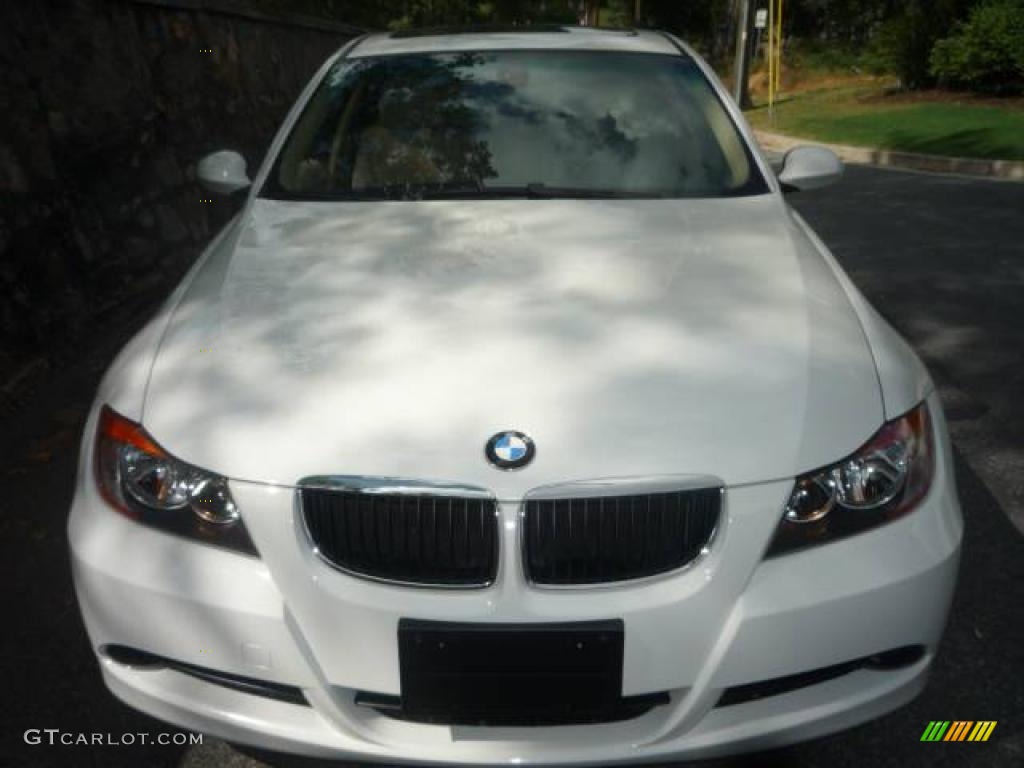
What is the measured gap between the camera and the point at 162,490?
6.24ft

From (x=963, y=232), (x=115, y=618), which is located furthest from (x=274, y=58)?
(x=115, y=618)

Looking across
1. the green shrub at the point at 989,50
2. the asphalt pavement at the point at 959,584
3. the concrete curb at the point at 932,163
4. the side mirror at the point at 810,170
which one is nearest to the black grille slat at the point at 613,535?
the asphalt pavement at the point at 959,584

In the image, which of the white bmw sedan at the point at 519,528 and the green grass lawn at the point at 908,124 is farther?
the green grass lawn at the point at 908,124

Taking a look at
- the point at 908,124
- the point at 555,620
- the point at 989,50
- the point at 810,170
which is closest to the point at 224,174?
the point at 810,170

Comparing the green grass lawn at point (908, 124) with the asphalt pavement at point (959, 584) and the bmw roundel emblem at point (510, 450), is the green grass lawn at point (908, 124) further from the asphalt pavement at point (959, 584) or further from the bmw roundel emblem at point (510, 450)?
the bmw roundel emblem at point (510, 450)

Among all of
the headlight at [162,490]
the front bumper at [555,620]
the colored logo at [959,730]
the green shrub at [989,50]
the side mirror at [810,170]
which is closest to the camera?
the front bumper at [555,620]

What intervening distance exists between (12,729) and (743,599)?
1.78 m

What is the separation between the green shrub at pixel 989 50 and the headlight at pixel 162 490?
21.4m

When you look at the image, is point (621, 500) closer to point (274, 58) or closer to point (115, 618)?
point (115, 618)

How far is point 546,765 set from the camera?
5.71ft

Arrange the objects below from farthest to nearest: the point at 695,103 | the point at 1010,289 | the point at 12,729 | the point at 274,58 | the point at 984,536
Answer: the point at 274,58 < the point at 1010,289 < the point at 695,103 < the point at 984,536 < the point at 12,729

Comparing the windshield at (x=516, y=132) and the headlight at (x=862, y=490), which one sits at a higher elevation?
the windshield at (x=516, y=132)

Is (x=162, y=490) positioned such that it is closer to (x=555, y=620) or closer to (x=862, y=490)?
(x=555, y=620)

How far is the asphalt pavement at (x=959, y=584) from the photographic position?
2.22m
